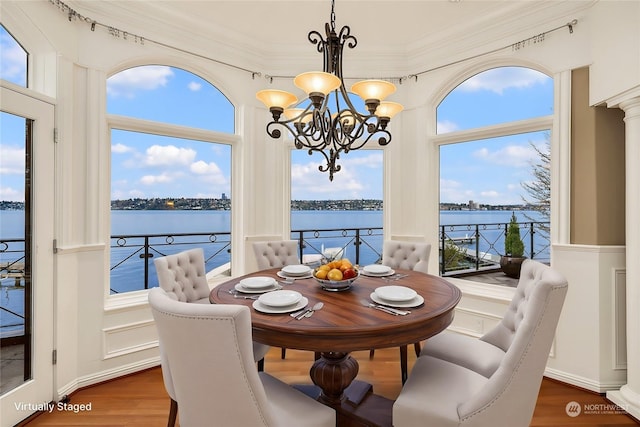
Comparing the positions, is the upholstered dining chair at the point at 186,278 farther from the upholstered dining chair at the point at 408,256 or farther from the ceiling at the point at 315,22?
the ceiling at the point at 315,22

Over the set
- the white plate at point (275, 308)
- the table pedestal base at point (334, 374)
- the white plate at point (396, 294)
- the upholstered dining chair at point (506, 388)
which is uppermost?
the white plate at point (396, 294)

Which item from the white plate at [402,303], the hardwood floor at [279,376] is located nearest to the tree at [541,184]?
the hardwood floor at [279,376]

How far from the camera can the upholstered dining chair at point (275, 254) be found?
9.82 ft

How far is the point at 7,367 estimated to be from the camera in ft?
6.47

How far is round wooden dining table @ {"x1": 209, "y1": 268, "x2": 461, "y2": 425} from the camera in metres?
1.36

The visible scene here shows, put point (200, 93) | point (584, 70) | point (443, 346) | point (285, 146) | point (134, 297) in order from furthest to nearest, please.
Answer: point (285, 146) → point (200, 93) → point (134, 297) → point (584, 70) → point (443, 346)

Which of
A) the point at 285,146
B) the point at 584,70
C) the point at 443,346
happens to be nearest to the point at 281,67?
the point at 285,146

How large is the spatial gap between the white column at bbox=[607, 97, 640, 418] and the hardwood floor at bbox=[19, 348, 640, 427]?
0.17 metres

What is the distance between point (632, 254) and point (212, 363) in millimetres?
2835

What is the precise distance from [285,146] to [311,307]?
8.02ft

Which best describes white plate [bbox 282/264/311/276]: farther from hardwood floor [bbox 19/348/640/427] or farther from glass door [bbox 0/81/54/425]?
glass door [bbox 0/81/54/425]

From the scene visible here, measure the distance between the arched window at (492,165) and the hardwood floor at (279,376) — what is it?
3.91 ft

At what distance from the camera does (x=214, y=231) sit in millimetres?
3615

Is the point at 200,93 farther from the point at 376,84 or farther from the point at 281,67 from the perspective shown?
the point at 376,84
